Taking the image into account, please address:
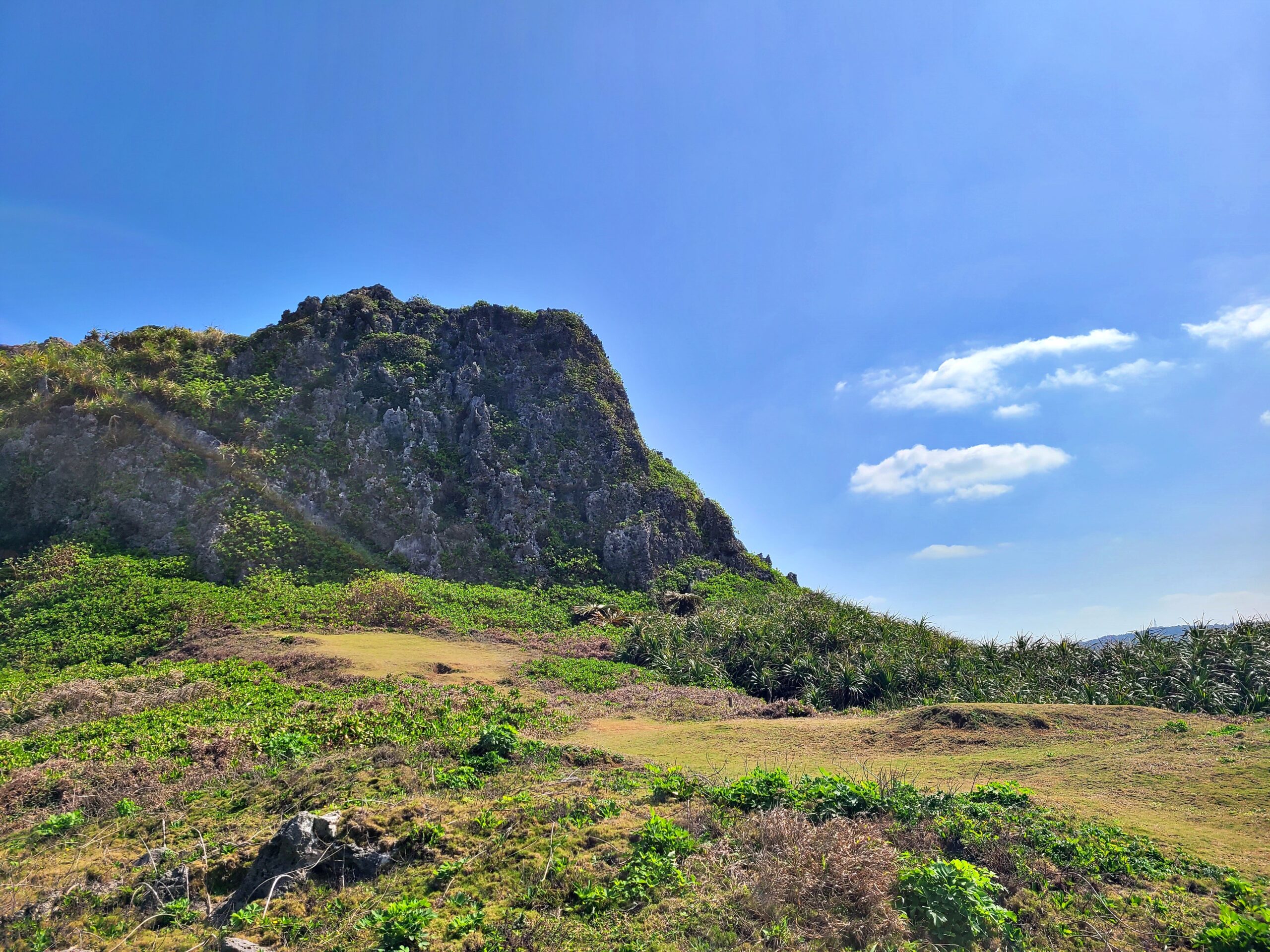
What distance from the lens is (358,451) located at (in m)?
39.5

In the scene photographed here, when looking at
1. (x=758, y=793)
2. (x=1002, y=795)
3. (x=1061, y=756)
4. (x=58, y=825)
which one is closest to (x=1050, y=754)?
(x=1061, y=756)

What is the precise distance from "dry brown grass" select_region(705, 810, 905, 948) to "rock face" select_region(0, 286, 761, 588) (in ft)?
104

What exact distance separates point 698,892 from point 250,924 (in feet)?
14.6

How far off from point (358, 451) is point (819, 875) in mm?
39857

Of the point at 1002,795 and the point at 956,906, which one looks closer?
the point at 956,906

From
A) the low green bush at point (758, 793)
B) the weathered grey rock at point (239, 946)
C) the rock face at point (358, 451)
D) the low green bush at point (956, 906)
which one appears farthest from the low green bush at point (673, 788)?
the rock face at point (358, 451)

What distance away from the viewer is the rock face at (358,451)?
31484 mm

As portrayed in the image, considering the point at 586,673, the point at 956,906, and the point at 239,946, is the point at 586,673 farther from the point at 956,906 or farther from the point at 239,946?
the point at 956,906

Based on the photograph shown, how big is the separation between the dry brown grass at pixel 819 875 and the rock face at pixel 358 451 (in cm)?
3169

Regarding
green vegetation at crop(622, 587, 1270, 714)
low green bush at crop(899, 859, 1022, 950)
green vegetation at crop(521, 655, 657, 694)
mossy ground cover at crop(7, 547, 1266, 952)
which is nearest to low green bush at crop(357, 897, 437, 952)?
mossy ground cover at crop(7, 547, 1266, 952)

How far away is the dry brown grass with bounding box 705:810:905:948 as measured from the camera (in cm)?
519

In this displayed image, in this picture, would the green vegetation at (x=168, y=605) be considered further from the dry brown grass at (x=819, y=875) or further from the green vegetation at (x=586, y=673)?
the dry brown grass at (x=819, y=875)

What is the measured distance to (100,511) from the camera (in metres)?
30.5

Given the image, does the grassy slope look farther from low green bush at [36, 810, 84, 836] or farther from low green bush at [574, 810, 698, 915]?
low green bush at [36, 810, 84, 836]
